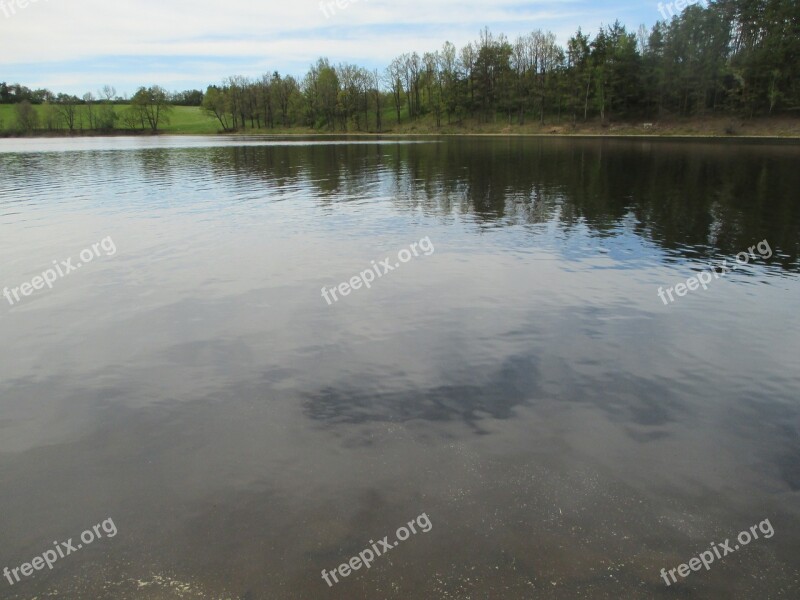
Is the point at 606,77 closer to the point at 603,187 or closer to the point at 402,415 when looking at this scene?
the point at 603,187

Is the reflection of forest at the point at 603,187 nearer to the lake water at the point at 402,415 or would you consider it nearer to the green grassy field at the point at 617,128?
the lake water at the point at 402,415

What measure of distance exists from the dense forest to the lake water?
100571 mm

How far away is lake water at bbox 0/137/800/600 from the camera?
6.70m

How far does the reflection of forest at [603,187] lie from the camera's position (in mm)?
26984

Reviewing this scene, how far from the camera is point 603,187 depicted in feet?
136

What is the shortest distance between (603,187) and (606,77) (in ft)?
306

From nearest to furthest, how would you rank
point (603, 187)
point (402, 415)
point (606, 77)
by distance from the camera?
1. point (402, 415)
2. point (603, 187)
3. point (606, 77)

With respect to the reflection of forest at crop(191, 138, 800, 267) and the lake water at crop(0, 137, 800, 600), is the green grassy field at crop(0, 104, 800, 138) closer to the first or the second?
the reflection of forest at crop(191, 138, 800, 267)

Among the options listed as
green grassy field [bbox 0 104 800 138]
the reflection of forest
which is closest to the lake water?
the reflection of forest

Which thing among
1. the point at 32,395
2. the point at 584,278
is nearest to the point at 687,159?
the point at 584,278

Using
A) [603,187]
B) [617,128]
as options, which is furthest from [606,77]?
[603,187]

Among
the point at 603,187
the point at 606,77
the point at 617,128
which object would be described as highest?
the point at 606,77

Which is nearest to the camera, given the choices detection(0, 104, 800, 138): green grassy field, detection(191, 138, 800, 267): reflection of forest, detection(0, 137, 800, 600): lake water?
detection(0, 137, 800, 600): lake water

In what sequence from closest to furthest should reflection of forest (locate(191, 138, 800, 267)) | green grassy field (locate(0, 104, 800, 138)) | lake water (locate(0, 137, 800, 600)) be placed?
lake water (locate(0, 137, 800, 600))
reflection of forest (locate(191, 138, 800, 267))
green grassy field (locate(0, 104, 800, 138))
